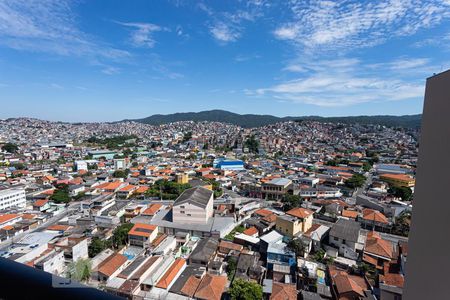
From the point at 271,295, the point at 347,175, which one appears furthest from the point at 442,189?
the point at 347,175

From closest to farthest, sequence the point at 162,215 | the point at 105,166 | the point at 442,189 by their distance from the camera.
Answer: the point at 442,189 → the point at 162,215 → the point at 105,166

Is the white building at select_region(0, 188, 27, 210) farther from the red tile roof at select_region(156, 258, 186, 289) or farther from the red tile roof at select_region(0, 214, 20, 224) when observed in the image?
the red tile roof at select_region(156, 258, 186, 289)

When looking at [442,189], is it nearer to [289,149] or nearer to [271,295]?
[271,295]

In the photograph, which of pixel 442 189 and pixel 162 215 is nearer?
pixel 442 189

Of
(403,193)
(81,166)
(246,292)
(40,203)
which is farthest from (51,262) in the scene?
(81,166)

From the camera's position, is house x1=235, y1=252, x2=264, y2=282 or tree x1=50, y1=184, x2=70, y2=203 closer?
house x1=235, y1=252, x2=264, y2=282

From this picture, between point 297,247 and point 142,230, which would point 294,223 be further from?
point 142,230

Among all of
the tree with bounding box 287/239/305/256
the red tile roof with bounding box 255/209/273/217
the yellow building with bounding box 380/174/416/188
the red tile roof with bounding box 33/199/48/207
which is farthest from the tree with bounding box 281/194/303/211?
the red tile roof with bounding box 33/199/48/207
